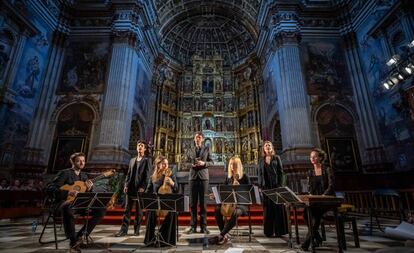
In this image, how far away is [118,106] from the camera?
12859 millimetres

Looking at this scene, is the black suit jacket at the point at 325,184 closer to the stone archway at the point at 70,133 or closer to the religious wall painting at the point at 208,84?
the stone archway at the point at 70,133

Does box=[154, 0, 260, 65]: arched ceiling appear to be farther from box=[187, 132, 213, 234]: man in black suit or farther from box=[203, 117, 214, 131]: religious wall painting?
box=[187, 132, 213, 234]: man in black suit

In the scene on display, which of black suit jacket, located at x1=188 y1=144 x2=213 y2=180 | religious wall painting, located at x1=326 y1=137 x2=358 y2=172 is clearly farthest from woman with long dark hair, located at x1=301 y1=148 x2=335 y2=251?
religious wall painting, located at x1=326 y1=137 x2=358 y2=172

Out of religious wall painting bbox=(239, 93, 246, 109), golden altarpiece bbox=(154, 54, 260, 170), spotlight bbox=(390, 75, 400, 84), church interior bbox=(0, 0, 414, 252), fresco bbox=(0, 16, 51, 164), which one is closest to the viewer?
spotlight bbox=(390, 75, 400, 84)

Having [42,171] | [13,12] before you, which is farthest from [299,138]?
[13,12]

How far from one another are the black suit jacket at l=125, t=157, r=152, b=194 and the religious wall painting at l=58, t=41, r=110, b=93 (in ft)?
32.8

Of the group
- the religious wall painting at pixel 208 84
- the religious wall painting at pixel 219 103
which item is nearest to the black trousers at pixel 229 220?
the religious wall painting at pixel 219 103

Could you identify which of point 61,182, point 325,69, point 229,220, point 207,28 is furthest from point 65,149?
point 207,28

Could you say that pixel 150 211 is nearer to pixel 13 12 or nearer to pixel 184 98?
pixel 13 12

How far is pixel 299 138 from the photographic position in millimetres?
12430

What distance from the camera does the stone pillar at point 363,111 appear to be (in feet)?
39.8

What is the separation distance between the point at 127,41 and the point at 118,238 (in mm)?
12518

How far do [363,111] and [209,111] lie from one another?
12162 millimetres

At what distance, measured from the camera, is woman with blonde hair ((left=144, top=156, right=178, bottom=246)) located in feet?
13.2
